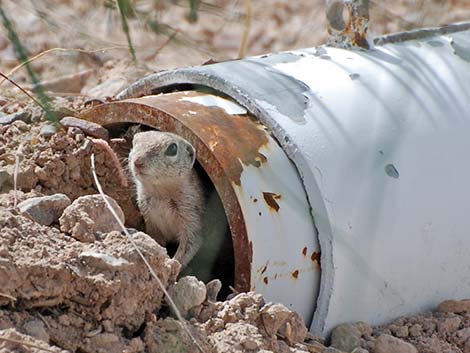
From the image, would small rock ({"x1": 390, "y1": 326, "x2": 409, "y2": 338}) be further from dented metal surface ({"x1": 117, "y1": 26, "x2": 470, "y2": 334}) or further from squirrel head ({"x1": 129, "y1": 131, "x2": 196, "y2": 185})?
squirrel head ({"x1": 129, "y1": 131, "x2": 196, "y2": 185})

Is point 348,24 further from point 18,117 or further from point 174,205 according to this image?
point 18,117

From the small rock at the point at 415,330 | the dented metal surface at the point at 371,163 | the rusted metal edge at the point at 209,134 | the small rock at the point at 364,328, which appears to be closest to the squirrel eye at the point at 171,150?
the rusted metal edge at the point at 209,134

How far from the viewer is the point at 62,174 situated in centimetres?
394

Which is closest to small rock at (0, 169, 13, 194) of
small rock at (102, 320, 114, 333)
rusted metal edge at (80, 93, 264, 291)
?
rusted metal edge at (80, 93, 264, 291)

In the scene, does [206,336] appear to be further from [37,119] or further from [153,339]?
[37,119]

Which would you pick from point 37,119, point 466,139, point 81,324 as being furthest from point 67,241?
point 466,139

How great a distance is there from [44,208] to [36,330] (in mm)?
559

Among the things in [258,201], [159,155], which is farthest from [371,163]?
[159,155]

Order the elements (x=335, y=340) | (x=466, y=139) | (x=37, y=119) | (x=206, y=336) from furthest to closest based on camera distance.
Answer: (x=37, y=119), (x=466, y=139), (x=335, y=340), (x=206, y=336)

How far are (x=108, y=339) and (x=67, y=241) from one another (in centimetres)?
36

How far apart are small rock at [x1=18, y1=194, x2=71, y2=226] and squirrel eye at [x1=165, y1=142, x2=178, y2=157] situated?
62cm

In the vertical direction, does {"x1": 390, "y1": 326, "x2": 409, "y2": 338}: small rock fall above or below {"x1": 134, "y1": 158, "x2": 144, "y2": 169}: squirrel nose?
below

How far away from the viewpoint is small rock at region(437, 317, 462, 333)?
12.4ft

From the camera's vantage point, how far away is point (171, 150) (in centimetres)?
387
